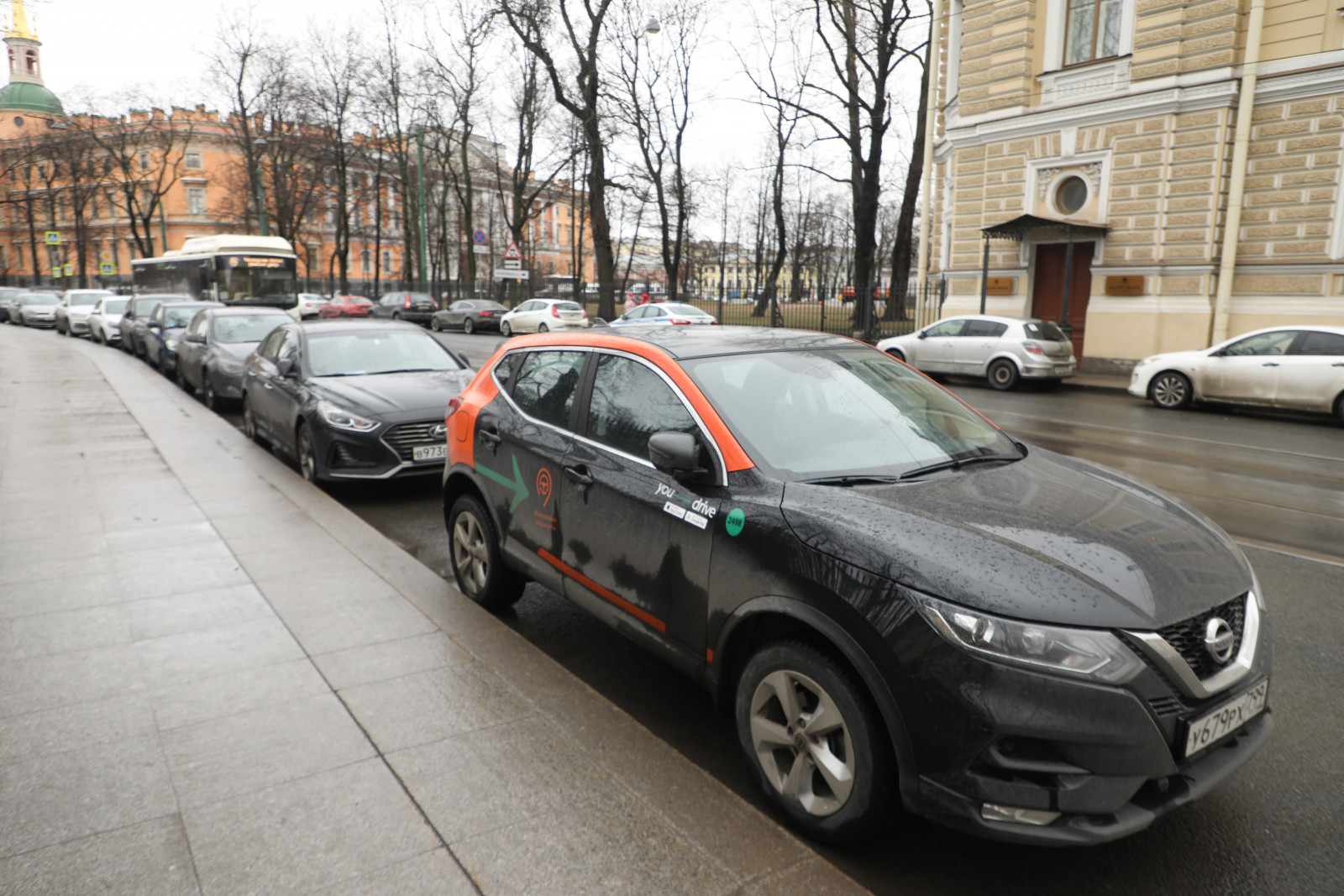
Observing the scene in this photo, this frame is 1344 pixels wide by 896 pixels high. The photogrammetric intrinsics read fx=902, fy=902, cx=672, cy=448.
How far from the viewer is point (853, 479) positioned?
3131 millimetres

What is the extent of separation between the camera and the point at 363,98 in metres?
43.5

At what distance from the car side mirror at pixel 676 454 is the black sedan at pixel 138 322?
20.6 meters

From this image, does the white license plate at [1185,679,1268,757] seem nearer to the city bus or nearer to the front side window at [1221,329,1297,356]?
the front side window at [1221,329,1297,356]

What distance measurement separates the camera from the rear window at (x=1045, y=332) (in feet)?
57.0

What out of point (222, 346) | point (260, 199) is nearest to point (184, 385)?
point (222, 346)

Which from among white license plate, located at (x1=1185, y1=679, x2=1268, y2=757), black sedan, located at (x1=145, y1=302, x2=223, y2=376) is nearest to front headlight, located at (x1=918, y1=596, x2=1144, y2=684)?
white license plate, located at (x1=1185, y1=679, x2=1268, y2=757)

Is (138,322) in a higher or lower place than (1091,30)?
lower

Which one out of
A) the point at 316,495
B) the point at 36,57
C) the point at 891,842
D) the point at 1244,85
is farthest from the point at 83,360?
the point at 36,57

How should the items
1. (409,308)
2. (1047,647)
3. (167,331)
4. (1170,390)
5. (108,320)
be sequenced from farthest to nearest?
(409,308)
(108,320)
(167,331)
(1170,390)
(1047,647)

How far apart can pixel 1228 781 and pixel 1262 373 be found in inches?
500

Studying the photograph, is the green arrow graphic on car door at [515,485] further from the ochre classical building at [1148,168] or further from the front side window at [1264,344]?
the ochre classical building at [1148,168]

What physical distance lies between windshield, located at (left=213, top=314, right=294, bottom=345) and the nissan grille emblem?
508 inches

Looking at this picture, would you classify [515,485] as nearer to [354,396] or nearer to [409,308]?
[354,396]

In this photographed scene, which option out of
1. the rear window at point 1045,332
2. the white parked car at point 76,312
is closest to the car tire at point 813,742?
the rear window at point 1045,332
